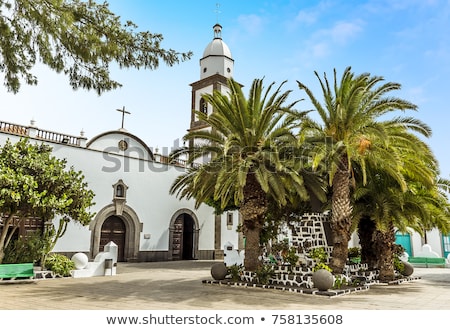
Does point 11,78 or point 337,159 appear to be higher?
point 11,78

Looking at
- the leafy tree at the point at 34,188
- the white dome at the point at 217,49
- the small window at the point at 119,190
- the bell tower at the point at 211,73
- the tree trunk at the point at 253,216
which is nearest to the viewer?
the leafy tree at the point at 34,188

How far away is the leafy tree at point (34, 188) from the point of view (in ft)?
42.8

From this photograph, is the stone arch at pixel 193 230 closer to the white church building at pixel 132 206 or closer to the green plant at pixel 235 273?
the white church building at pixel 132 206

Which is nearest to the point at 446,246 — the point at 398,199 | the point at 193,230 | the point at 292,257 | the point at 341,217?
the point at 398,199

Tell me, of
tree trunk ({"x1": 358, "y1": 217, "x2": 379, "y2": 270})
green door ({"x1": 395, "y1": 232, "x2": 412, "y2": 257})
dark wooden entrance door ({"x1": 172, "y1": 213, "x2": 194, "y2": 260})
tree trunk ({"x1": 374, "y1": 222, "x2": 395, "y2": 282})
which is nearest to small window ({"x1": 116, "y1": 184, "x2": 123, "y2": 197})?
dark wooden entrance door ({"x1": 172, "y1": 213, "x2": 194, "y2": 260})

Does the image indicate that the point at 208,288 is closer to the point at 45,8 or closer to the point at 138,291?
the point at 138,291

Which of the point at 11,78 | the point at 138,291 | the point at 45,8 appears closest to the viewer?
the point at 45,8

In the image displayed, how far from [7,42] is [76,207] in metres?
7.40

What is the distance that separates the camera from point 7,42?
9.53 meters

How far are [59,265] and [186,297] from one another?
7.37 metres

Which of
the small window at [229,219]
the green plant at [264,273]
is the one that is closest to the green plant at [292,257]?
the green plant at [264,273]

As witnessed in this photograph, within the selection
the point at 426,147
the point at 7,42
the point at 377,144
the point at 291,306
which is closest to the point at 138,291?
the point at 291,306

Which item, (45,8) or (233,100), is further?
(233,100)

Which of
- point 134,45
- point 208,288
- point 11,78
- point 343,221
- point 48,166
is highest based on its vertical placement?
point 134,45
